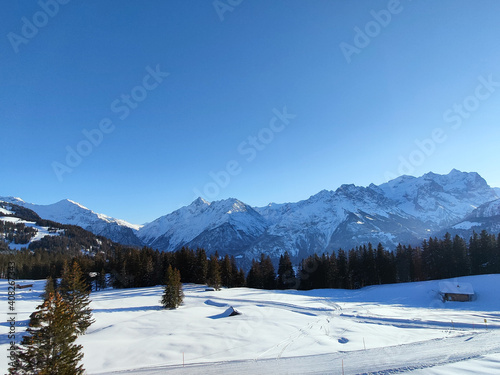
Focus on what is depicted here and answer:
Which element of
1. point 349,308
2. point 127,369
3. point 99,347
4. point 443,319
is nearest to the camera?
point 127,369

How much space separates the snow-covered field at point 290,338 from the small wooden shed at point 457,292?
2.02 metres

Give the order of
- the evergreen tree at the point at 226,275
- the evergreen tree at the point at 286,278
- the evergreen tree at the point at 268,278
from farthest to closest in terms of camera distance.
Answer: the evergreen tree at the point at 286,278 < the evergreen tree at the point at 268,278 < the evergreen tree at the point at 226,275

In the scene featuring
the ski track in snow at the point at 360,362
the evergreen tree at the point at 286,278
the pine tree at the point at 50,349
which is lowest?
the evergreen tree at the point at 286,278

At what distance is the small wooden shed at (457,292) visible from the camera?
188ft

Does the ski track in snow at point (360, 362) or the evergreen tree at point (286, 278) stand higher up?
the ski track in snow at point (360, 362)

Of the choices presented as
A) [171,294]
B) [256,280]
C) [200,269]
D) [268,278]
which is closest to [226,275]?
[200,269]

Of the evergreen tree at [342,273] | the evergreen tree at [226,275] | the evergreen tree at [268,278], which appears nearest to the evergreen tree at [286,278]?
the evergreen tree at [268,278]

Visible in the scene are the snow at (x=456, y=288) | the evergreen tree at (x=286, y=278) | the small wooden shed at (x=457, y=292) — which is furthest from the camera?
the evergreen tree at (x=286, y=278)

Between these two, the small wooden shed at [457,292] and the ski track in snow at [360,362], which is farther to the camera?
the small wooden shed at [457,292]

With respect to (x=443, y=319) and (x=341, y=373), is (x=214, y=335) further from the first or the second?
(x=443, y=319)

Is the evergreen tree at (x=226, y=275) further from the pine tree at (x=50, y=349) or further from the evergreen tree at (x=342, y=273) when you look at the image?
the pine tree at (x=50, y=349)

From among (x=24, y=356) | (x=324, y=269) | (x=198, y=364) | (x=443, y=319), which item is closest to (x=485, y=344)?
(x=443, y=319)

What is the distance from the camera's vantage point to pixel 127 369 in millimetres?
23391

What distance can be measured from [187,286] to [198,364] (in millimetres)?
56986
